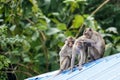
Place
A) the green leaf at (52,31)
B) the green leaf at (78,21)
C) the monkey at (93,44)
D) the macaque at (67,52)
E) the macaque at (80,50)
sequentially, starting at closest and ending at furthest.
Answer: the macaque at (80,50), the macaque at (67,52), the monkey at (93,44), the green leaf at (78,21), the green leaf at (52,31)

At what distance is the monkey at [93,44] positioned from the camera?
1007 cm

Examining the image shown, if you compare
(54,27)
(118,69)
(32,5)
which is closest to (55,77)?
(118,69)

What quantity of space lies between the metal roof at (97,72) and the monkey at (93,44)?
26.8 inches

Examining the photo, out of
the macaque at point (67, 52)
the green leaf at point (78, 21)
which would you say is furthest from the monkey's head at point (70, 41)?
the green leaf at point (78, 21)

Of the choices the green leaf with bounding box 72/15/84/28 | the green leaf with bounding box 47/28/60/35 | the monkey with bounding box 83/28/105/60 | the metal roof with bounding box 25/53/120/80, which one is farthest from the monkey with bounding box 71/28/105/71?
the green leaf with bounding box 47/28/60/35

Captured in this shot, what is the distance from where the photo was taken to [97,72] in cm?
820

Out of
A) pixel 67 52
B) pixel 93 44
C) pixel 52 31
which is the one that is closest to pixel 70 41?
pixel 67 52

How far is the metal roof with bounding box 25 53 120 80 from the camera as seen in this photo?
7645 millimetres

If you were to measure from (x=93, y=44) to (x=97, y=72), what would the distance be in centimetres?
202

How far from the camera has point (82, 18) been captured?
1361cm

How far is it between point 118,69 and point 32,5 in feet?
18.8

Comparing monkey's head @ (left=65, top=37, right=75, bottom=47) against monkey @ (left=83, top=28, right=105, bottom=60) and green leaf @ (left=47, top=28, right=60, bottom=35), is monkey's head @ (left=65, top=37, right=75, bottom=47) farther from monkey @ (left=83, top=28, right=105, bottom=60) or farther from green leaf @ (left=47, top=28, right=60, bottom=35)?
green leaf @ (left=47, top=28, right=60, bottom=35)

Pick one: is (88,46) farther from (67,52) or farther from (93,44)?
(67,52)

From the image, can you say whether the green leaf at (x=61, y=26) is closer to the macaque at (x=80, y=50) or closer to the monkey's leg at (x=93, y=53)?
the monkey's leg at (x=93, y=53)
